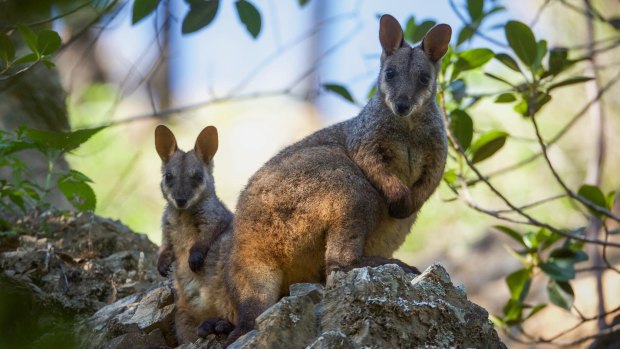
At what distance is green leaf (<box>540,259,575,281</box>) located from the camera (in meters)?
6.03

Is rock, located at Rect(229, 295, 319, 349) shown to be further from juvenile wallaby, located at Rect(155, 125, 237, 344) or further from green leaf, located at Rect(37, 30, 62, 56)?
green leaf, located at Rect(37, 30, 62, 56)

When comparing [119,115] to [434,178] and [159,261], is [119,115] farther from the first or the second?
[434,178]

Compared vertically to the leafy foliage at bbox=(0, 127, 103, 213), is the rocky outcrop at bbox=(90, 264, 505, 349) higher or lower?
lower

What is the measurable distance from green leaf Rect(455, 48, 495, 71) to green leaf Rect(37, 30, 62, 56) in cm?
290

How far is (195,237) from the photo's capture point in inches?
222

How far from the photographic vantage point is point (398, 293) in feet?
12.7

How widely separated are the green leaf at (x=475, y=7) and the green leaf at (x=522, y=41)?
44 centimetres

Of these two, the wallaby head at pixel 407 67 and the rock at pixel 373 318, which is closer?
the rock at pixel 373 318

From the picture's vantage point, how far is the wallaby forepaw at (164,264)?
5.66 meters

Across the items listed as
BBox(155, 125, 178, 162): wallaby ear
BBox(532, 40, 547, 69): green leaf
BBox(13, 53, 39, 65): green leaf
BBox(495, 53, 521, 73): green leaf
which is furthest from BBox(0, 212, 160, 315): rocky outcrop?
BBox(532, 40, 547, 69): green leaf

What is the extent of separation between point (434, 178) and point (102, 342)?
2.31 metres

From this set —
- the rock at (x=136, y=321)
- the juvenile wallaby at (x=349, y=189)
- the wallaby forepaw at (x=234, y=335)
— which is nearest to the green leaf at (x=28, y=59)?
the juvenile wallaby at (x=349, y=189)

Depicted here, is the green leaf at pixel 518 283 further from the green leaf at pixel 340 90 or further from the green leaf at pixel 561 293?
the green leaf at pixel 340 90

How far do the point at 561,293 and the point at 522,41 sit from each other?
6.87 ft
